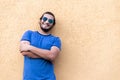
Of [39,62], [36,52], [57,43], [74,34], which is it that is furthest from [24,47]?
[74,34]

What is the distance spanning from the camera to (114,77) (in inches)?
198

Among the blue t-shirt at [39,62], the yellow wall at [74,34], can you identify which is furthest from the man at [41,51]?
the yellow wall at [74,34]

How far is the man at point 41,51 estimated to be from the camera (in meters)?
4.64

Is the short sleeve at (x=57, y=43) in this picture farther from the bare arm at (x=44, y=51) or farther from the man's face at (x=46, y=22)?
the man's face at (x=46, y=22)

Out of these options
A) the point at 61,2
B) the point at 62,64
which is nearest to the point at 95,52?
the point at 62,64

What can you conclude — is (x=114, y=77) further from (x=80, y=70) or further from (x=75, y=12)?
(x=75, y=12)

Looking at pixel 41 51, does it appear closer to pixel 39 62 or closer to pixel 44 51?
pixel 44 51

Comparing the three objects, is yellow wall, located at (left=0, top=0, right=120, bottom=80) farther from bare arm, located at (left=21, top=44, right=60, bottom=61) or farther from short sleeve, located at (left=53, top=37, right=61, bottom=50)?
bare arm, located at (left=21, top=44, right=60, bottom=61)

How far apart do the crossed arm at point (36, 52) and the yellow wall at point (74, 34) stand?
1.27 feet

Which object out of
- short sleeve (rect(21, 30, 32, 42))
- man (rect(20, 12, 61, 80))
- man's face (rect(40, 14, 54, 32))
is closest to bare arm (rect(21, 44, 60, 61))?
man (rect(20, 12, 61, 80))

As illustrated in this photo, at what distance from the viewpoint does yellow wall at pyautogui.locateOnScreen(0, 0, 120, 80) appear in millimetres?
5043

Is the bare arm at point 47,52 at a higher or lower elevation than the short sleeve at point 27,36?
lower

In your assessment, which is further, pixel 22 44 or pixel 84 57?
pixel 84 57

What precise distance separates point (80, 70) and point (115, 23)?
34.2 inches
